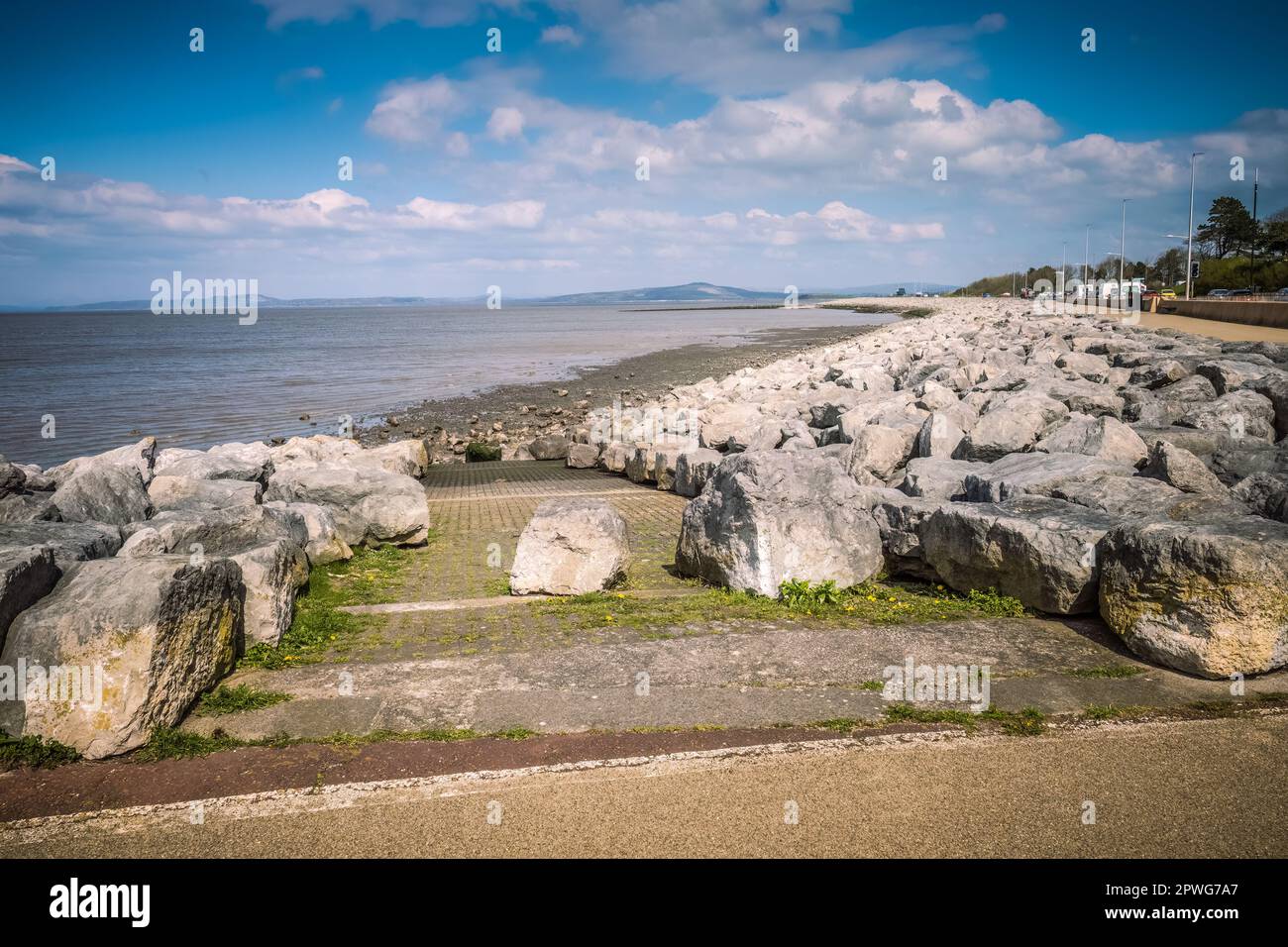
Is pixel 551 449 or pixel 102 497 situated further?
pixel 551 449

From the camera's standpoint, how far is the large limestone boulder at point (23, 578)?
17.6 ft

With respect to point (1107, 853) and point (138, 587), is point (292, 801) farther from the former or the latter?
point (1107, 853)

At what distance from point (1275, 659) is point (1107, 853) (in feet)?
9.33

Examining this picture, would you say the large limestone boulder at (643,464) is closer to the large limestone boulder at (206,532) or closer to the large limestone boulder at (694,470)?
the large limestone boulder at (694,470)

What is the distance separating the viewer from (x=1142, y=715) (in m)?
5.38

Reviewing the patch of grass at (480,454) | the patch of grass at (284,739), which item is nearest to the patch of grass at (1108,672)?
the patch of grass at (284,739)

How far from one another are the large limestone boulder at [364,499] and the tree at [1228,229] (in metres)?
78.2

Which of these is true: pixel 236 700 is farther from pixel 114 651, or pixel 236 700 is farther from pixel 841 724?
pixel 841 724

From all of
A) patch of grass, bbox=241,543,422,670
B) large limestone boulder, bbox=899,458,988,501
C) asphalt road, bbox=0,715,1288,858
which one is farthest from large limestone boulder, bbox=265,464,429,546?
asphalt road, bbox=0,715,1288,858

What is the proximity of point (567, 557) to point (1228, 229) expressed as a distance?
82.4 meters

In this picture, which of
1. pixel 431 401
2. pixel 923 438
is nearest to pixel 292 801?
pixel 923 438

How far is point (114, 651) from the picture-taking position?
5.15 metres

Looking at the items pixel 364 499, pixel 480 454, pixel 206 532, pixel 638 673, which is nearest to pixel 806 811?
pixel 638 673
